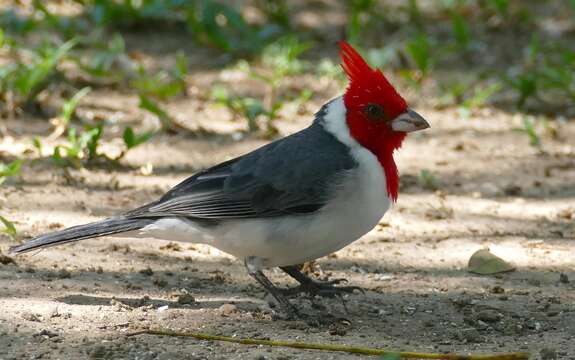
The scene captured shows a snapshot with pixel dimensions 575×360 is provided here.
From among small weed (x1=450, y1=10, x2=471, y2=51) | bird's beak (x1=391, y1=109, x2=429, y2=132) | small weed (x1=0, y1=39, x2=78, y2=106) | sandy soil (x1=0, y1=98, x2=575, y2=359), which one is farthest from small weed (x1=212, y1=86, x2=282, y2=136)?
bird's beak (x1=391, y1=109, x2=429, y2=132)

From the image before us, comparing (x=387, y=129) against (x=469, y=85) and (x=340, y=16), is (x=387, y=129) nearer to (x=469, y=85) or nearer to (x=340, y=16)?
(x=469, y=85)

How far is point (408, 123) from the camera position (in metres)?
4.77

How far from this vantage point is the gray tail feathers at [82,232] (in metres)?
4.60

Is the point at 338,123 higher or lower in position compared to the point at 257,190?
higher

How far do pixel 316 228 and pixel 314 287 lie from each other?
433mm

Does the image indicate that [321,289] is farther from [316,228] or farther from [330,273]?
[330,273]

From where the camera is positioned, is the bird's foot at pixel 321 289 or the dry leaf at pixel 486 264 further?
the dry leaf at pixel 486 264

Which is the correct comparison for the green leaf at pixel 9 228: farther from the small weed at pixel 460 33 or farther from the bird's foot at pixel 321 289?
the small weed at pixel 460 33

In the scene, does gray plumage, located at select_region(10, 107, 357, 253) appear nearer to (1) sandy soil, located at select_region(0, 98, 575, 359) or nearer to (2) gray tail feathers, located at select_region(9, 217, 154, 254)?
(2) gray tail feathers, located at select_region(9, 217, 154, 254)

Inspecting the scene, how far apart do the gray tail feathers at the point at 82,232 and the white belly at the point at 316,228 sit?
0.08m

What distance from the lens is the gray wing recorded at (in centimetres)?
462

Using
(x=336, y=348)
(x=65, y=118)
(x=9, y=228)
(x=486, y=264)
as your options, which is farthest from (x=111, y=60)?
(x=336, y=348)

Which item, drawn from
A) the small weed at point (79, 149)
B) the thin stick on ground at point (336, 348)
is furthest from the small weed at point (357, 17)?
the thin stick on ground at point (336, 348)

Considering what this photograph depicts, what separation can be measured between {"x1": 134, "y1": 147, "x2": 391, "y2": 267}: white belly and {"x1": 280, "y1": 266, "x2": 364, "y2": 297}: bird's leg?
0.69 ft
